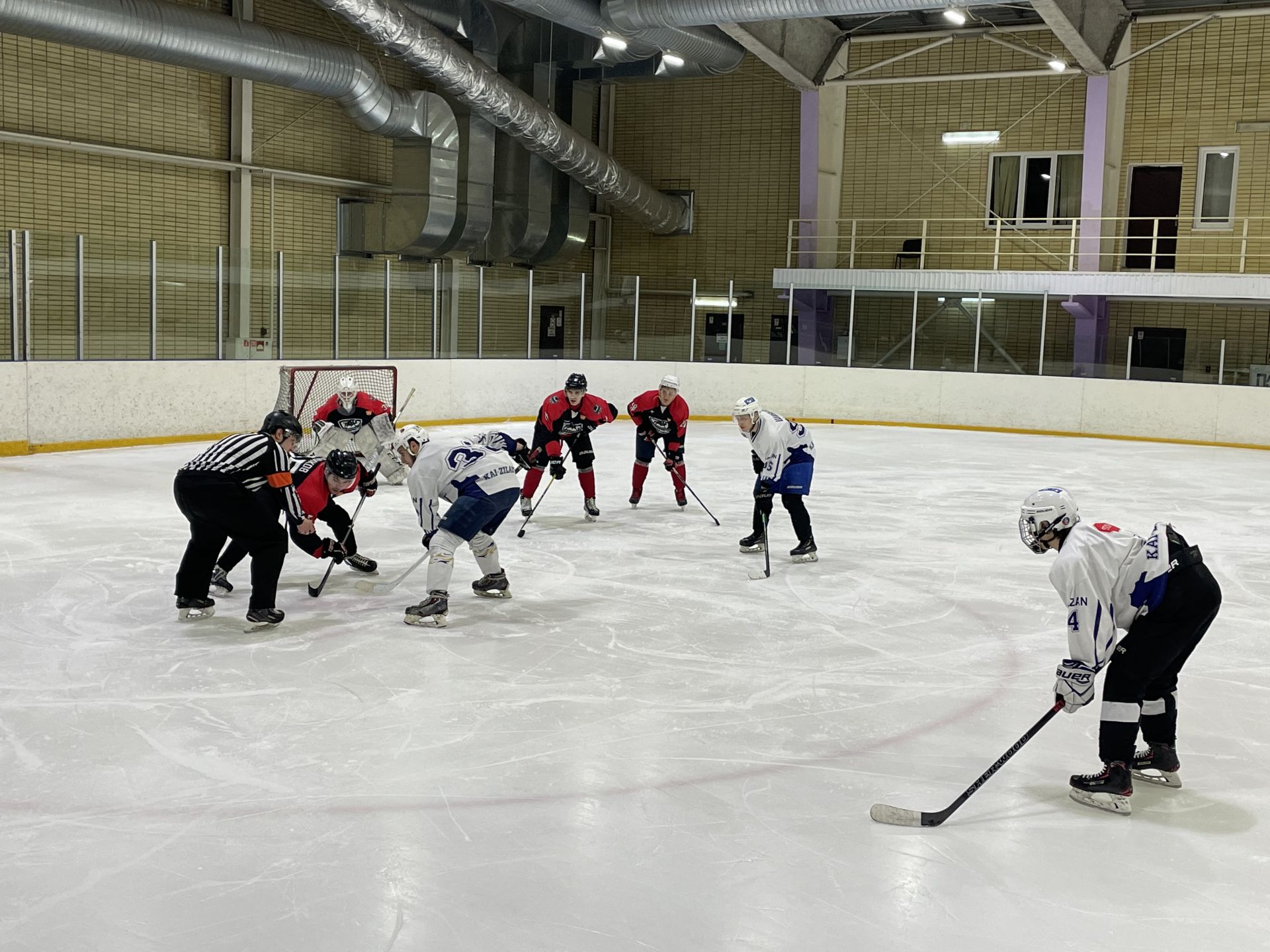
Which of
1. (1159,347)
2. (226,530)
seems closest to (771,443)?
(226,530)

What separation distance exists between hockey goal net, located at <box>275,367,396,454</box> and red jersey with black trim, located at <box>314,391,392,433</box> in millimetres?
2445

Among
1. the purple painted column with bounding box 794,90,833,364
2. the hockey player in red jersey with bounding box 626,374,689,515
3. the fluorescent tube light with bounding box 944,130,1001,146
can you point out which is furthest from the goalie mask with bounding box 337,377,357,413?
the fluorescent tube light with bounding box 944,130,1001,146

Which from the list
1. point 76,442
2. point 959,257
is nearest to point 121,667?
point 76,442

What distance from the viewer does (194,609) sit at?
5.54 meters

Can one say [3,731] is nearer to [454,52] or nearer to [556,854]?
[556,854]

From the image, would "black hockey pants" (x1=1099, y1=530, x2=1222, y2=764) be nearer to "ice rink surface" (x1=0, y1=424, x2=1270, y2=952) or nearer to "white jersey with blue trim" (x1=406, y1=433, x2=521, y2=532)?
"ice rink surface" (x1=0, y1=424, x2=1270, y2=952)

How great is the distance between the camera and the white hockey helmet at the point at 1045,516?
3568 mm

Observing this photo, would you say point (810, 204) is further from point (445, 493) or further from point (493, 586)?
point (445, 493)

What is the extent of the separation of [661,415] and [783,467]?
6.30ft

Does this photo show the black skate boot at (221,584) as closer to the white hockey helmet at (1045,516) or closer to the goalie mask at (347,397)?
the goalie mask at (347,397)

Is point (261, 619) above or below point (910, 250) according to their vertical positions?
below

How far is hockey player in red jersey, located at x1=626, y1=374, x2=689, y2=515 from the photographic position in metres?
8.95

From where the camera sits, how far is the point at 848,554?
25.1 feet

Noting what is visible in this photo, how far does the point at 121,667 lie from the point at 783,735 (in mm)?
2633
